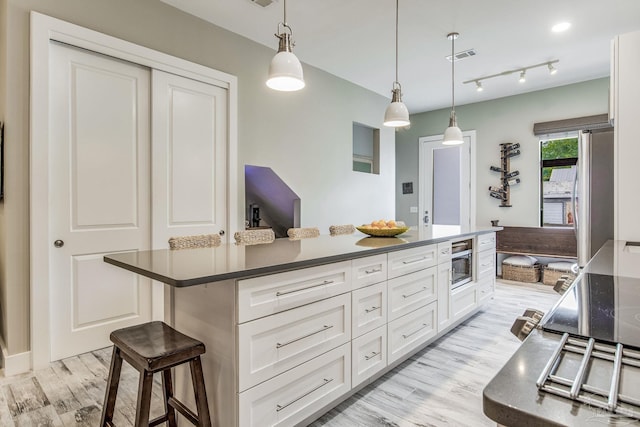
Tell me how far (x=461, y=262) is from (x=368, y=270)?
1.49 meters

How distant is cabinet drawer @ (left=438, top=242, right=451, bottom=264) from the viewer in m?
2.75

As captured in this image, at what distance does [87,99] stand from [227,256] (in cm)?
196

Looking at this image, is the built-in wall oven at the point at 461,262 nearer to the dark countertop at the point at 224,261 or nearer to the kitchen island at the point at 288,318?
the kitchen island at the point at 288,318

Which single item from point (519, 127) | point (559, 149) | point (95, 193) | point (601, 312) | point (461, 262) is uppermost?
point (519, 127)

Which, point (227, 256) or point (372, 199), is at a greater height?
point (372, 199)

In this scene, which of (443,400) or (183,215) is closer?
(443,400)

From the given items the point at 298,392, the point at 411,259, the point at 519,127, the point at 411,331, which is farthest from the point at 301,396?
the point at 519,127

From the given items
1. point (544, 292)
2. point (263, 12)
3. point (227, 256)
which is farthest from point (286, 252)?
point (544, 292)

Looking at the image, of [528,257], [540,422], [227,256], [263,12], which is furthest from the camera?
[528,257]

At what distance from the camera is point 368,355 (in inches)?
80.8

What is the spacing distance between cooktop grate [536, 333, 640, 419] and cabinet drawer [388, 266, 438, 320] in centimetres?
155

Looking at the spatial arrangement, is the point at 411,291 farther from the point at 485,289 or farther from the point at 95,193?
the point at 95,193

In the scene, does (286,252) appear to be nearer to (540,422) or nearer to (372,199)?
(540,422)

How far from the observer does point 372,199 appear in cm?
546
